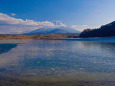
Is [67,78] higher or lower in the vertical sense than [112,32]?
lower

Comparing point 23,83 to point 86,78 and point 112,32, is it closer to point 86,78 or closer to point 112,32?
point 86,78

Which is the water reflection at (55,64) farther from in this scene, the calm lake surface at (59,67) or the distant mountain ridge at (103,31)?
the distant mountain ridge at (103,31)

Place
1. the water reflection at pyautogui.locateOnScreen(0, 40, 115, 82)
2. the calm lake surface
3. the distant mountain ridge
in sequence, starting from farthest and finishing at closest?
the distant mountain ridge, the water reflection at pyautogui.locateOnScreen(0, 40, 115, 82), the calm lake surface

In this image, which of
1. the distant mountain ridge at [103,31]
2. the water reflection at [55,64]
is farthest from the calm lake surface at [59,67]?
the distant mountain ridge at [103,31]

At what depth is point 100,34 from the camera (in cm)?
9912

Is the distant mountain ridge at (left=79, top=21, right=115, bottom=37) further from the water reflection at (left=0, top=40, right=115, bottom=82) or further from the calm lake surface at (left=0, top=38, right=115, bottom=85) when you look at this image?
the calm lake surface at (left=0, top=38, right=115, bottom=85)

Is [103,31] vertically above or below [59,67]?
above

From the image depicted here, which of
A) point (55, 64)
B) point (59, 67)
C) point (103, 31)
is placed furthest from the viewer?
point (103, 31)

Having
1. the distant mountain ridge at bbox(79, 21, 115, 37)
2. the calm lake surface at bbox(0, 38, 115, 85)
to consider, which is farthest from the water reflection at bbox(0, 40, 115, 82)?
the distant mountain ridge at bbox(79, 21, 115, 37)

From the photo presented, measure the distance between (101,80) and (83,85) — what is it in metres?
1.48

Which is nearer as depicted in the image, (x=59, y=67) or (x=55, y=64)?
(x=59, y=67)

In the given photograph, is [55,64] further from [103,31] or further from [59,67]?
[103,31]

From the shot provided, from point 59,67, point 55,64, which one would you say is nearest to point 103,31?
point 55,64

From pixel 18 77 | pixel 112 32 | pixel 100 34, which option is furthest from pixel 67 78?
pixel 100 34
